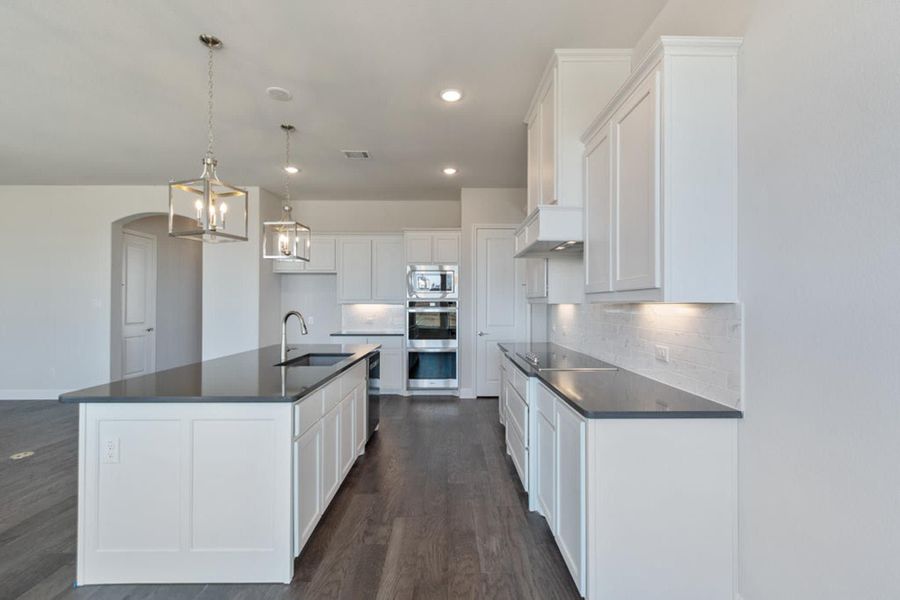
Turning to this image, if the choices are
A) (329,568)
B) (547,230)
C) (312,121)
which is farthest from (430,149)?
(329,568)

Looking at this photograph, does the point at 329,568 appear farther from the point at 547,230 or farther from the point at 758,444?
the point at 547,230

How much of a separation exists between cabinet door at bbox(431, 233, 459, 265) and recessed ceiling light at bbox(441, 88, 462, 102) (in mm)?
2712

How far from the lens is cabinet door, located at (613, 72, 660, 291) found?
173 cm

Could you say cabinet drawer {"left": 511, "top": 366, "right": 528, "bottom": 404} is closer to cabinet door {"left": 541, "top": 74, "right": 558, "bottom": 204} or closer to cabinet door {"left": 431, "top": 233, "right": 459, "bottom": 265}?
cabinet door {"left": 541, "top": 74, "right": 558, "bottom": 204}

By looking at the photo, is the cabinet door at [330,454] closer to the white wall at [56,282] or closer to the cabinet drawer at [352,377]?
the cabinet drawer at [352,377]

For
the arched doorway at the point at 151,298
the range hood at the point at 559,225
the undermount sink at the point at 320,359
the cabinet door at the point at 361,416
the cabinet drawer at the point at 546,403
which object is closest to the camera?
the cabinet drawer at the point at 546,403

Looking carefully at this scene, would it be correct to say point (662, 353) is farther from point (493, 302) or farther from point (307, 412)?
point (493, 302)

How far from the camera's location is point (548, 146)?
9.69ft

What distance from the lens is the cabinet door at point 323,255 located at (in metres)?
6.26

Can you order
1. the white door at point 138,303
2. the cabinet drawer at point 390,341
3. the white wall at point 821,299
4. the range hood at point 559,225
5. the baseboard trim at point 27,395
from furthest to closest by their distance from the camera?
the white door at point 138,303
the cabinet drawer at point 390,341
the baseboard trim at point 27,395
the range hood at point 559,225
the white wall at point 821,299

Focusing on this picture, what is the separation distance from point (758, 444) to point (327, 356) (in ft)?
9.64

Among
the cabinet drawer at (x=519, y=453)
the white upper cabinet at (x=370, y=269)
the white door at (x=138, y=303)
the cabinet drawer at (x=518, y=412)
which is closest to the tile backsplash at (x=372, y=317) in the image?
the white upper cabinet at (x=370, y=269)

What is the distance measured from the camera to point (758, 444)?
5.19 feet

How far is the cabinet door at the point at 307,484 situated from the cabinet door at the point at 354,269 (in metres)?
3.99
